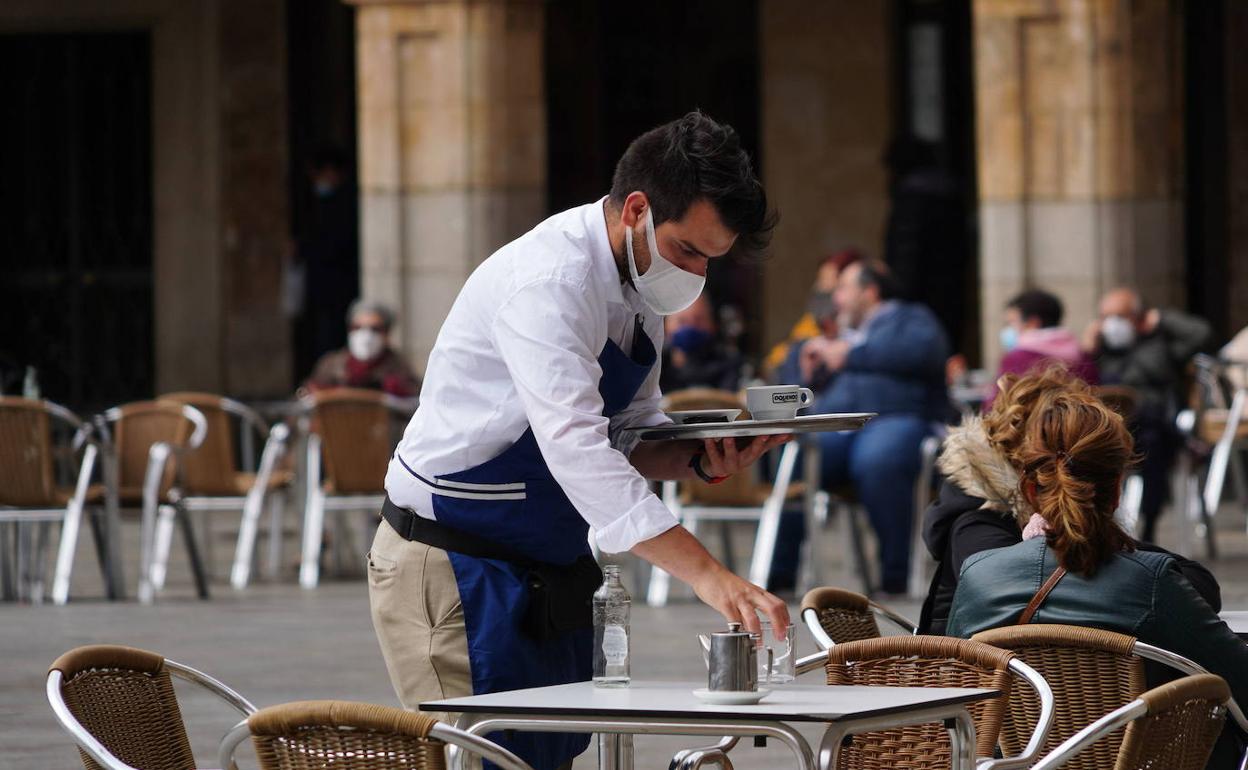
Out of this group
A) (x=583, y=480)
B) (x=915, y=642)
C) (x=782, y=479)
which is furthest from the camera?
(x=782, y=479)

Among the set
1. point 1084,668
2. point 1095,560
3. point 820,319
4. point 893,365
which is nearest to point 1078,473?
point 1095,560

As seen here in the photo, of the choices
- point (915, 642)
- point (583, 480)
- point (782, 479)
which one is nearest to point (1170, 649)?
point (915, 642)

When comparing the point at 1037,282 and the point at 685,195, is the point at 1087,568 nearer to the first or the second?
the point at 685,195

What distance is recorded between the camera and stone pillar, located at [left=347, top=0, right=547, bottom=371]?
13.3 meters

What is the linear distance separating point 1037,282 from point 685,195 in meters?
8.87

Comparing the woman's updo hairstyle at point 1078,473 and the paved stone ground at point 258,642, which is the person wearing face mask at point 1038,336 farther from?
the woman's updo hairstyle at point 1078,473

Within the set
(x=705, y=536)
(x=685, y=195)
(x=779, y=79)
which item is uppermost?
(x=779, y=79)

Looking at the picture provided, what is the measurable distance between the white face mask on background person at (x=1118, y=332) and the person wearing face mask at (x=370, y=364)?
3.23 metres

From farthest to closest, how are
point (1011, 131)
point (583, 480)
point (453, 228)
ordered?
point (453, 228), point (1011, 131), point (583, 480)

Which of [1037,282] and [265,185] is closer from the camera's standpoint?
[1037,282]

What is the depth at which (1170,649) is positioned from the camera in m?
4.25

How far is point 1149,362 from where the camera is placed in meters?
11.2

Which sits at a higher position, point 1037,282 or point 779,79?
point 779,79

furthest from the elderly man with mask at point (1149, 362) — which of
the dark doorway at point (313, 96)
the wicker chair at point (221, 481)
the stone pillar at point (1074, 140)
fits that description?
the dark doorway at point (313, 96)
